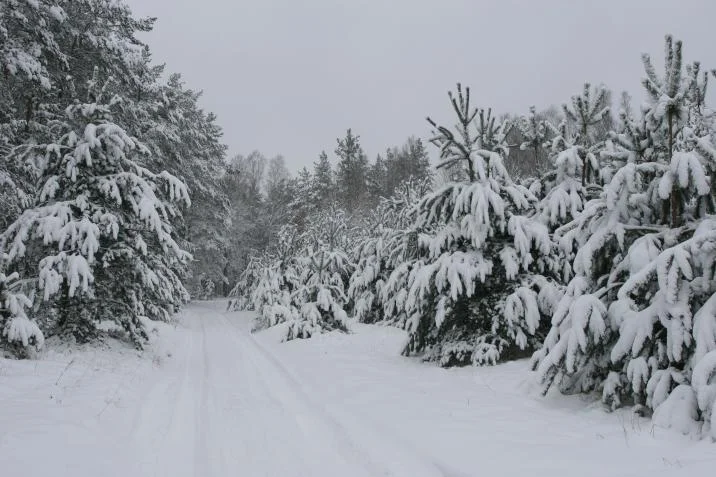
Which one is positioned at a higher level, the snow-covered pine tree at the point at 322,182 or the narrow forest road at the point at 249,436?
the snow-covered pine tree at the point at 322,182

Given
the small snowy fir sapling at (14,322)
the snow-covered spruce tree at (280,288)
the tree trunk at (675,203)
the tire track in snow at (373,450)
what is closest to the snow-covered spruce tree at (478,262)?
the tree trunk at (675,203)

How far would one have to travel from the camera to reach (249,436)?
17.6 feet

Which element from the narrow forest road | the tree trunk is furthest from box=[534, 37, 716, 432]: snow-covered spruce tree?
the narrow forest road

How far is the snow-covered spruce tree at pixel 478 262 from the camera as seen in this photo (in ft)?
28.0

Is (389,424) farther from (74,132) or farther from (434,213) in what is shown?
(74,132)

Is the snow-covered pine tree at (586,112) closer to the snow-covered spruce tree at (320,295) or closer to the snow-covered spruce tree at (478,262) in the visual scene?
the snow-covered spruce tree at (478,262)

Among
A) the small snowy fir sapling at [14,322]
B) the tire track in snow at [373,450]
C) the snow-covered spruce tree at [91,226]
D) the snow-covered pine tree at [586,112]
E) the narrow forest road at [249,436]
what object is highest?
the snow-covered pine tree at [586,112]

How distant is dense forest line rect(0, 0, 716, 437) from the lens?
522 centimetres

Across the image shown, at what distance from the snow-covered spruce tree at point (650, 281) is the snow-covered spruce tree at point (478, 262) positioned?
1769 millimetres

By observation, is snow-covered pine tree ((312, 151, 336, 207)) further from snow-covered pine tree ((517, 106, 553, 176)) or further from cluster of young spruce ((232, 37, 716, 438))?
snow-covered pine tree ((517, 106, 553, 176))

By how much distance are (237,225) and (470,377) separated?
Result: 143ft

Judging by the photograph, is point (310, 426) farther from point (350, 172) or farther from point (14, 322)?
point (350, 172)

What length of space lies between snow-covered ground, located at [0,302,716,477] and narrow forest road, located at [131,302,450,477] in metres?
0.02

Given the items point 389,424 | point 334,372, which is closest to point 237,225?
point 334,372
